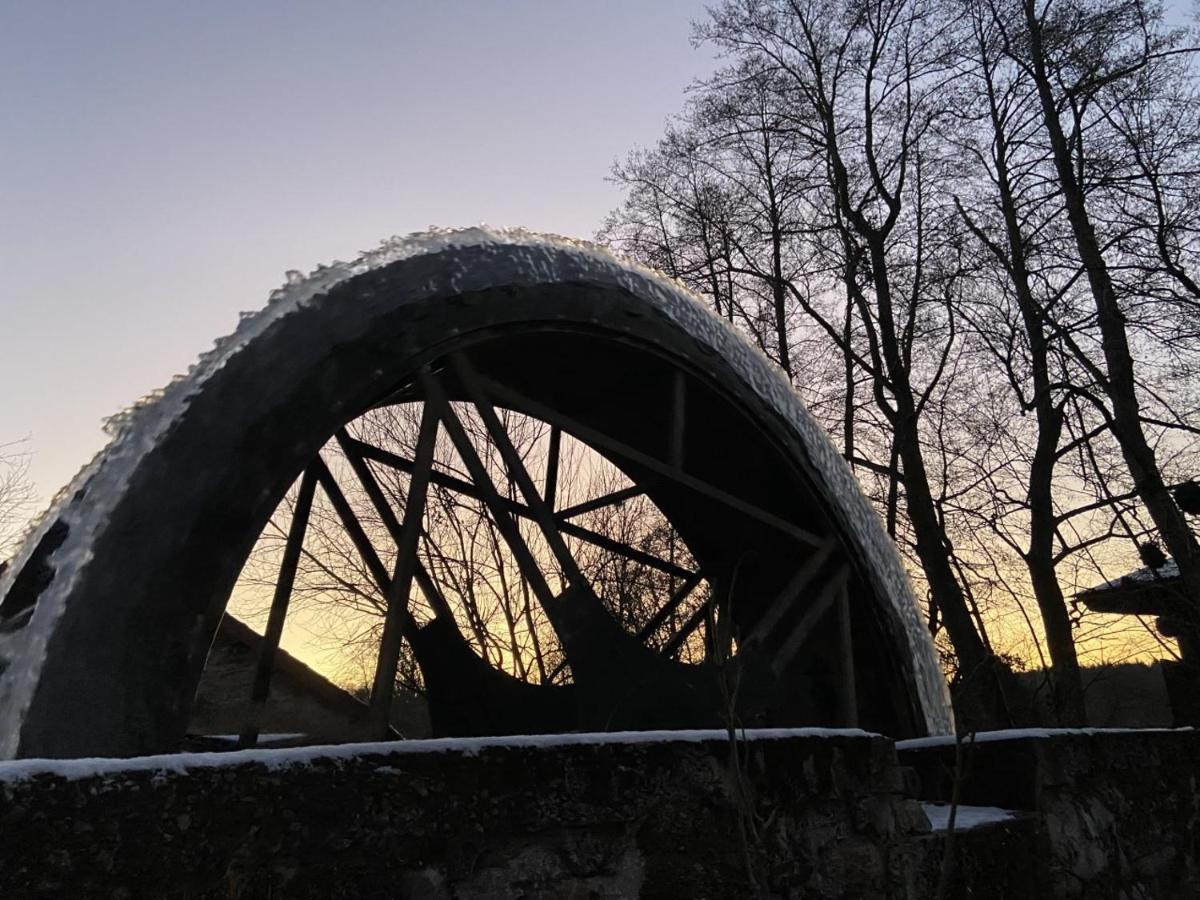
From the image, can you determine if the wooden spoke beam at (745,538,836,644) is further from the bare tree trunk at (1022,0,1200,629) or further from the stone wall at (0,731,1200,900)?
the bare tree trunk at (1022,0,1200,629)

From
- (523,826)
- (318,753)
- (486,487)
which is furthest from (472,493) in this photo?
(318,753)

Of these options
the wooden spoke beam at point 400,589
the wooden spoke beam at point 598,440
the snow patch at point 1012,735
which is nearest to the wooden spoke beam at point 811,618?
the wooden spoke beam at point 598,440

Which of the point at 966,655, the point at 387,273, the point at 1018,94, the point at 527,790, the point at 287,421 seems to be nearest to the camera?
the point at 527,790

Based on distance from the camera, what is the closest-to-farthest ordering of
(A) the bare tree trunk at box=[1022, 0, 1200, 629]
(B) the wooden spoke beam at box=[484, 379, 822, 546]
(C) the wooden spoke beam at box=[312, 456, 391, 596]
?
(B) the wooden spoke beam at box=[484, 379, 822, 546] → (C) the wooden spoke beam at box=[312, 456, 391, 596] → (A) the bare tree trunk at box=[1022, 0, 1200, 629]

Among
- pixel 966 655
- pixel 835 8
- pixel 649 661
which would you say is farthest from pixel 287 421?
pixel 835 8

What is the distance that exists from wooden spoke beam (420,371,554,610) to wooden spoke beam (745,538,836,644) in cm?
135

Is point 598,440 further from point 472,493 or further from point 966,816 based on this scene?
point 966,816

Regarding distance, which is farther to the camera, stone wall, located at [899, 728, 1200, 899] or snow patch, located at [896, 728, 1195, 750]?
snow patch, located at [896, 728, 1195, 750]

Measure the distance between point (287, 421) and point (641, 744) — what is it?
1391mm

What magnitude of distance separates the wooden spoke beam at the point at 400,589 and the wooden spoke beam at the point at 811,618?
2091 millimetres

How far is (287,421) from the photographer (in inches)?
117

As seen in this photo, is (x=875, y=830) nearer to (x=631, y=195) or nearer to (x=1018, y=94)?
(x=1018, y=94)

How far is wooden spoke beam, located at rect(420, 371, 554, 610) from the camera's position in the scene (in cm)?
347

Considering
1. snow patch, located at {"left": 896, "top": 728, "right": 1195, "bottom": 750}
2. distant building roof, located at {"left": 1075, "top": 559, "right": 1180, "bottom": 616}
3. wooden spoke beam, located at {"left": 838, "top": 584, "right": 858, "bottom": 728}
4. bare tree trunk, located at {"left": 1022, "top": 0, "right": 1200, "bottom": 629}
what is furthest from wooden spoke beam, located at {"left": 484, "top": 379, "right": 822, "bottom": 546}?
distant building roof, located at {"left": 1075, "top": 559, "right": 1180, "bottom": 616}
